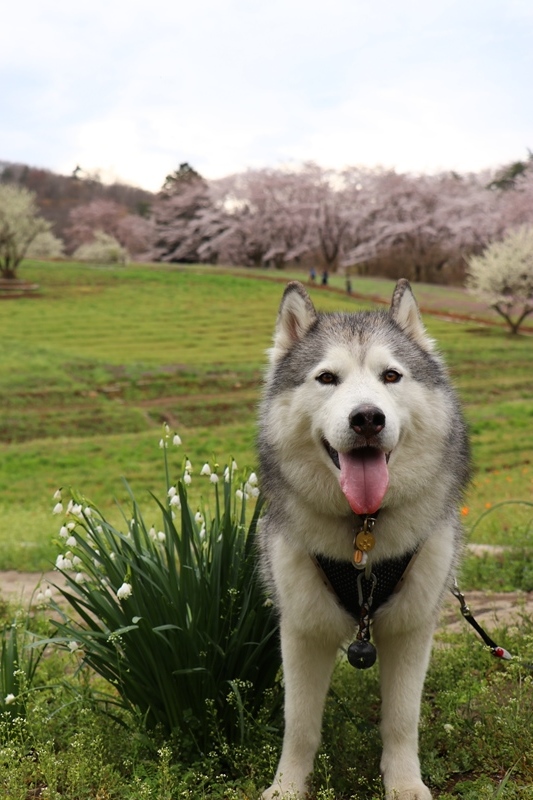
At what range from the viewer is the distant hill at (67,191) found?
43281 mm

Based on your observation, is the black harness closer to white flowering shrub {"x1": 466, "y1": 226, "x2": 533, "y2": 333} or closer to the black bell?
the black bell

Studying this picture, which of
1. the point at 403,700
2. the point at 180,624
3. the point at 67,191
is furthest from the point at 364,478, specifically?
the point at 67,191

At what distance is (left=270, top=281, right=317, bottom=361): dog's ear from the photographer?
281cm

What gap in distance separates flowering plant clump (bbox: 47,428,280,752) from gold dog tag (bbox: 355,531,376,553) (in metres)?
0.71

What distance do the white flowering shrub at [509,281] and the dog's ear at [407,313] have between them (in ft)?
73.1

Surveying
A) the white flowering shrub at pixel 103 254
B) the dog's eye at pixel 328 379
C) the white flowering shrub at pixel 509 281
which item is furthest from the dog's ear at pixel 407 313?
the white flowering shrub at pixel 103 254

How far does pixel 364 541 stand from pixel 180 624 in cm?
98

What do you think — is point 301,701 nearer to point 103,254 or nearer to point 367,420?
point 367,420

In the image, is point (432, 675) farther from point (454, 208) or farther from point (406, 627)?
point (454, 208)

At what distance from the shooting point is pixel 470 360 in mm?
19719

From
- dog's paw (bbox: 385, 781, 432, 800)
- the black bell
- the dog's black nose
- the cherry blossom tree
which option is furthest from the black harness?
the cherry blossom tree

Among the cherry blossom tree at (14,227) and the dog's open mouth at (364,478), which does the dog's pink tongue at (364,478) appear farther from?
the cherry blossom tree at (14,227)

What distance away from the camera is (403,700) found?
110 inches

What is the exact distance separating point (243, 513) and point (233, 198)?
35704 millimetres
